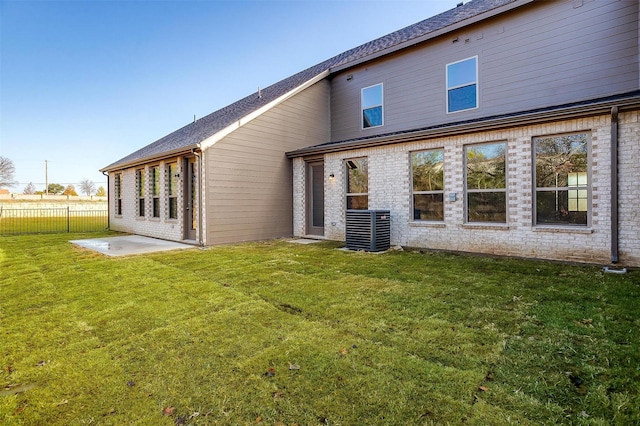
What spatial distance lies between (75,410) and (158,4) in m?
15.8

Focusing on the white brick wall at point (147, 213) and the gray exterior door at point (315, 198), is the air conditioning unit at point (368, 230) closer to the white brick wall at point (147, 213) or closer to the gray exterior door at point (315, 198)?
the gray exterior door at point (315, 198)

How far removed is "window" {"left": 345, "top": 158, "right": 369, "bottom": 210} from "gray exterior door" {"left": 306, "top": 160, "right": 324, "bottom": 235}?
1029 mm

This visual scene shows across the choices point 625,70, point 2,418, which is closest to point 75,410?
point 2,418

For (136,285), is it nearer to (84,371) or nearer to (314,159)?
(84,371)

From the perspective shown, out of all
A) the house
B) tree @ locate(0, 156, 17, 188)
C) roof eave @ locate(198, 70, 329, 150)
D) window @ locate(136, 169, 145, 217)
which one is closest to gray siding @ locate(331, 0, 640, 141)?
the house

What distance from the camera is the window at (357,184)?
30.0 feet

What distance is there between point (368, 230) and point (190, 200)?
17.3 feet

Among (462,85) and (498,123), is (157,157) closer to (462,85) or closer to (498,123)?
(462,85)

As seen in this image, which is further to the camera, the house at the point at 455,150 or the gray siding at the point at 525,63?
the gray siding at the point at 525,63

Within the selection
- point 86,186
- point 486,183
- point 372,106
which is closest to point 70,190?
point 86,186

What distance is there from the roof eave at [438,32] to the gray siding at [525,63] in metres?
0.19

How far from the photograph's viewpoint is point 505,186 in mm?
6812

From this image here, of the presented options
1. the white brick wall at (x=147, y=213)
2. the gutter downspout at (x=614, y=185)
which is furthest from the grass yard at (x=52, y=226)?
the gutter downspout at (x=614, y=185)

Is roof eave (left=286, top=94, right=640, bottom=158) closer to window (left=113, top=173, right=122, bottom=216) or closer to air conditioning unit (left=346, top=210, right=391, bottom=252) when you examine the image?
air conditioning unit (left=346, top=210, right=391, bottom=252)
